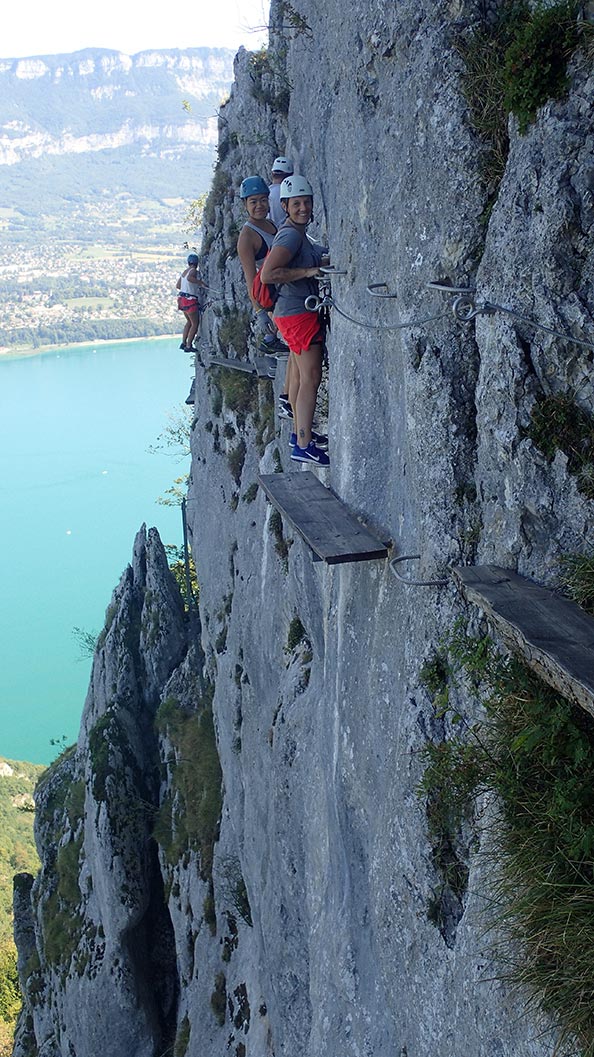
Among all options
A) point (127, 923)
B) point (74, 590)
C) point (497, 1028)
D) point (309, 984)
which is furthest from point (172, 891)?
point (74, 590)

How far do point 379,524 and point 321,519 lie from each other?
609 mm

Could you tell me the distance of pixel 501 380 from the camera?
4.67 m

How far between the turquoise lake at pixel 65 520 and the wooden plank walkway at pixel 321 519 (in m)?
25.2

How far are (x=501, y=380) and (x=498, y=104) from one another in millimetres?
1664

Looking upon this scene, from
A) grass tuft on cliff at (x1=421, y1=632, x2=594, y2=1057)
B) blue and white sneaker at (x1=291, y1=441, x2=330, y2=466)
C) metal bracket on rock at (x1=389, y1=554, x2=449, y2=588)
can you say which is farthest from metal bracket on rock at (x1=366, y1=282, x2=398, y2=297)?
grass tuft on cliff at (x1=421, y1=632, x2=594, y2=1057)

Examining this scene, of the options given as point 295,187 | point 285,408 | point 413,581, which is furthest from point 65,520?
point 413,581

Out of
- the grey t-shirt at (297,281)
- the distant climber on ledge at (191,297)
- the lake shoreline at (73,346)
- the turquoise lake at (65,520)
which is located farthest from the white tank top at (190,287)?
the lake shoreline at (73,346)

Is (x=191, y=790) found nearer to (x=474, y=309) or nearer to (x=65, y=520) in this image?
(x=474, y=309)

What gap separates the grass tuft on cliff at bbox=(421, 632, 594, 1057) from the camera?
3662 millimetres

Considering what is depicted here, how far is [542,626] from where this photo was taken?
4047 millimetres

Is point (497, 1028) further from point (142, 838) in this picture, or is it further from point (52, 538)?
point (52, 538)

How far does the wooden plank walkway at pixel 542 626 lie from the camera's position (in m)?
3.73

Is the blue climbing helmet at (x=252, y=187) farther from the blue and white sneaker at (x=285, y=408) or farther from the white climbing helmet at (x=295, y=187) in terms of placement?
the blue and white sneaker at (x=285, y=408)

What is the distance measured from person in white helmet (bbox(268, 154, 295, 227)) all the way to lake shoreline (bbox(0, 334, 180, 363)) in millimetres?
166152
